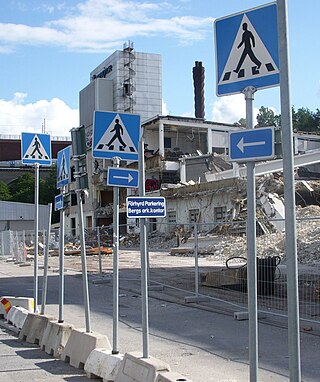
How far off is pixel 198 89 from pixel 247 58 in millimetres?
75127

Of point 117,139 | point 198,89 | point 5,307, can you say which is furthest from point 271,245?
point 198,89

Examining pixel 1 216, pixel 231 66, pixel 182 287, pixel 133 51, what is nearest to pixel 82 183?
pixel 231 66

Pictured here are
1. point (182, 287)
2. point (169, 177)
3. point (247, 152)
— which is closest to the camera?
point (247, 152)

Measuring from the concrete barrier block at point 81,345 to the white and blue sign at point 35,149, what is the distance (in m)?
4.34

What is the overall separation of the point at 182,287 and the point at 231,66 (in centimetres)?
1280

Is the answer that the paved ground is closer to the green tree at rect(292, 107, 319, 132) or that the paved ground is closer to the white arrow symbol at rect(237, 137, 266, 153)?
the white arrow symbol at rect(237, 137, 266, 153)

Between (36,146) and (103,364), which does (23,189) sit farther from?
(103,364)

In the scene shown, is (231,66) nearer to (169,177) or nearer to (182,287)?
(182,287)

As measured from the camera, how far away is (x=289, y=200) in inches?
172

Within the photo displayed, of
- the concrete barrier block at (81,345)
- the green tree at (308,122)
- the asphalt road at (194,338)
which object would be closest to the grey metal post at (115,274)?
the concrete barrier block at (81,345)

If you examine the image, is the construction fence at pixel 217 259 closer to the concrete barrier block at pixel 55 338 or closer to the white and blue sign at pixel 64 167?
the concrete barrier block at pixel 55 338

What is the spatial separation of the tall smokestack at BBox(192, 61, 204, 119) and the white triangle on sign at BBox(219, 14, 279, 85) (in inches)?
2933

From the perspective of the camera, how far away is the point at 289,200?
172 inches

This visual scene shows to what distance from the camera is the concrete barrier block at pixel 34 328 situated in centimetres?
1052
